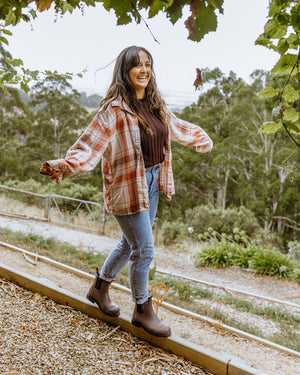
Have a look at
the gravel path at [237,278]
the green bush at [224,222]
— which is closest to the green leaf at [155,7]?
the gravel path at [237,278]

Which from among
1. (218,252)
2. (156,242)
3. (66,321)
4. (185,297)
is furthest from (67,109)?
(66,321)

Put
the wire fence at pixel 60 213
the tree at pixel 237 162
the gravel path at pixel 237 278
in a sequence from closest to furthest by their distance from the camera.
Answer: the gravel path at pixel 237 278, the wire fence at pixel 60 213, the tree at pixel 237 162

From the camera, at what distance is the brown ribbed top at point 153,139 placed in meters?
2.00

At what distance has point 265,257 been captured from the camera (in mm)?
7156

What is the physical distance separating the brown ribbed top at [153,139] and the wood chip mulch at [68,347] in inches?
41.4

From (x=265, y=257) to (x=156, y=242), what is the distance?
4362 millimetres

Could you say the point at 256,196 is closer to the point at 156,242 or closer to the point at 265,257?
the point at 156,242

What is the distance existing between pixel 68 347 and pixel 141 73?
5.17ft

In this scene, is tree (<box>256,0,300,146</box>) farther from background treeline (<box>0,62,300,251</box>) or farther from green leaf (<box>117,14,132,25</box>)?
background treeline (<box>0,62,300,251</box>)

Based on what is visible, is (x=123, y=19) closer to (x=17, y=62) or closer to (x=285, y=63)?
(x=285, y=63)

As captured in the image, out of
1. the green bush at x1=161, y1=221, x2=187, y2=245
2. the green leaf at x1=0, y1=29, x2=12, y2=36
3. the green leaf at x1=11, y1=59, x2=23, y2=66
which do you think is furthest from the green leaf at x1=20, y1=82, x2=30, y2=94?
the green bush at x1=161, y1=221, x2=187, y2=245

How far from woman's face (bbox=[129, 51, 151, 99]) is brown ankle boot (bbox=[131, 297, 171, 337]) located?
48.9 inches

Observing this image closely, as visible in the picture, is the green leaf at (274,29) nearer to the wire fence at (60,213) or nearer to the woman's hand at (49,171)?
the woman's hand at (49,171)

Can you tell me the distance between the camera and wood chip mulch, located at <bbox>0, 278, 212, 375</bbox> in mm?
1846
